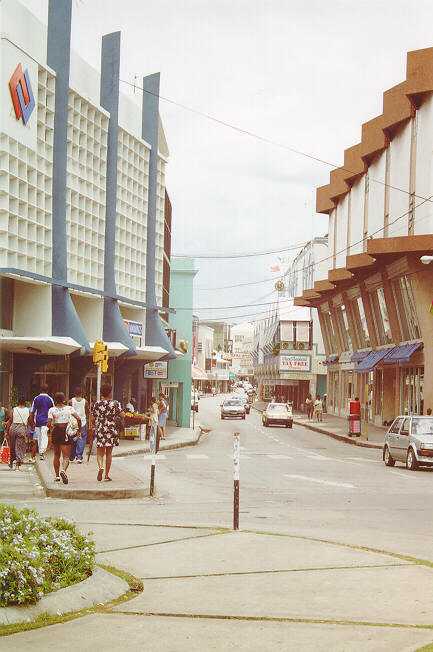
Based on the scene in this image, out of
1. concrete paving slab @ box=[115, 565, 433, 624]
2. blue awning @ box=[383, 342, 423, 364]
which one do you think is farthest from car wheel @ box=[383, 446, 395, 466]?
blue awning @ box=[383, 342, 423, 364]

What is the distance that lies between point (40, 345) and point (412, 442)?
480 inches

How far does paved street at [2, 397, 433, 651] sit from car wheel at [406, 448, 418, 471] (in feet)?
18.9

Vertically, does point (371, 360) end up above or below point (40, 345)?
above

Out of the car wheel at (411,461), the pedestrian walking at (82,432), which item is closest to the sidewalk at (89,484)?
the pedestrian walking at (82,432)

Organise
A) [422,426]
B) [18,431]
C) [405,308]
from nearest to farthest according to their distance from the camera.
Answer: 1. [18,431]
2. [422,426]
3. [405,308]

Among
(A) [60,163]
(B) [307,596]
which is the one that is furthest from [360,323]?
(B) [307,596]

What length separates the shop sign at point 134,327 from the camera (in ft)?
136

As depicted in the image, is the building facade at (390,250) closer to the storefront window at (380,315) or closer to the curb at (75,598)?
the storefront window at (380,315)

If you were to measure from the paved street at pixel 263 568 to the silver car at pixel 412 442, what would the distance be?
214 inches

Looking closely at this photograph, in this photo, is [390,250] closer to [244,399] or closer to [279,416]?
[279,416]

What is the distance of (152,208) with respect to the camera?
143ft

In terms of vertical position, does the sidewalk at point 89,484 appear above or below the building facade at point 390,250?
below

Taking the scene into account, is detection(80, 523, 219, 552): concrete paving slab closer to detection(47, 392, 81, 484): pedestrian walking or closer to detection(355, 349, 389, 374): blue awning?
detection(47, 392, 81, 484): pedestrian walking

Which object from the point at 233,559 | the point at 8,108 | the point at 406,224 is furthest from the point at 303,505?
the point at 406,224
